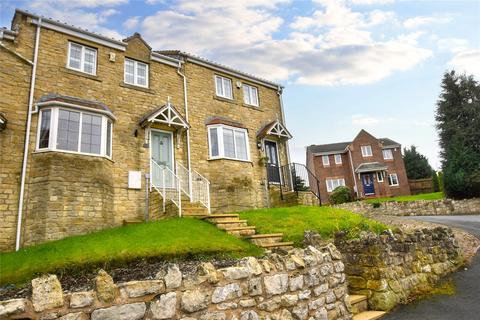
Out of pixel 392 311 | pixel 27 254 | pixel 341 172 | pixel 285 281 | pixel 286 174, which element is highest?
pixel 341 172

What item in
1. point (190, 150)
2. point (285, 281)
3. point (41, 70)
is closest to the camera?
point (285, 281)

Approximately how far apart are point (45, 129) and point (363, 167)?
1515 inches

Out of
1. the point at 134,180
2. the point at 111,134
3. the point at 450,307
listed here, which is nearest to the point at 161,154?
the point at 134,180

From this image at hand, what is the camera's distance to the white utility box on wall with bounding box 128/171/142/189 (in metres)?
12.7

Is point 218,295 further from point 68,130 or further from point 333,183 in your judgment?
point 333,183

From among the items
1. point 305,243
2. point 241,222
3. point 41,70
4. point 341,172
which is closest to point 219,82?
point 41,70

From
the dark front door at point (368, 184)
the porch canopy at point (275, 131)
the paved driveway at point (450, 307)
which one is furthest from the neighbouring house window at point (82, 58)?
the dark front door at point (368, 184)

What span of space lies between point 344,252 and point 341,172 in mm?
38399

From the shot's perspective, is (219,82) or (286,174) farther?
(286,174)

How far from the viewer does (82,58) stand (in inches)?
514

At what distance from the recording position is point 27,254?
319 inches

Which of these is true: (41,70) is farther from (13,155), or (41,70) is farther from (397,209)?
(397,209)

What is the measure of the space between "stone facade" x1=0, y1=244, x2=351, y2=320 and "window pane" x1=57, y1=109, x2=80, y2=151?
31.0ft

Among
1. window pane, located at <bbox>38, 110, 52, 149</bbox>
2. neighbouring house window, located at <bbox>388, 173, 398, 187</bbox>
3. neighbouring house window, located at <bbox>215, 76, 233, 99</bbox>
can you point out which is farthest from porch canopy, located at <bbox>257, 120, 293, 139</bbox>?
neighbouring house window, located at <bbox>388, 173, 398, 187</bbox>
